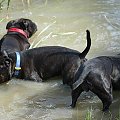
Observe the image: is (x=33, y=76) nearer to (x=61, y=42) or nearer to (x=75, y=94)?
(x=75, y=94)

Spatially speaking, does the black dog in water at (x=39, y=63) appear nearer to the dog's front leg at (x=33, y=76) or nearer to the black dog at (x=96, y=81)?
the dog's front leg at (x=33, y=76)

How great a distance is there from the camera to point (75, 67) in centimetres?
579

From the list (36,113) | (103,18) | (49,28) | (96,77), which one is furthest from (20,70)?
(103,18)

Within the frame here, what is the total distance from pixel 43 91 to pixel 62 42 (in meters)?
1.89

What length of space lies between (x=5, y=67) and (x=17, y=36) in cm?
126

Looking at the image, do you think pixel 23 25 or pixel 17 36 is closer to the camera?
pixel 17 36

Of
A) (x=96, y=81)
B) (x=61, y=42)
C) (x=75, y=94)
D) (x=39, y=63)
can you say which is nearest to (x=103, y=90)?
(x=96, y=81)

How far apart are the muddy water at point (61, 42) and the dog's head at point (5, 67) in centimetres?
11

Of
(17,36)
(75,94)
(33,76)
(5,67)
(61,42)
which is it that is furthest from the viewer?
(61,42)

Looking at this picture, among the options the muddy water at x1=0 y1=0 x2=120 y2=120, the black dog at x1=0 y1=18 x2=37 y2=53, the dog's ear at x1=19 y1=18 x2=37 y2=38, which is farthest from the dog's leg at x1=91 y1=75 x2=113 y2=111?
the dog's ear at x1=19 y1=18 x2=37 y2=38

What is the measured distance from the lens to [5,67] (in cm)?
607

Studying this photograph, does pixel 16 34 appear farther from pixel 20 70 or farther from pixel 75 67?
pixel 75 67

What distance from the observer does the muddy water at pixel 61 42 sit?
512cm

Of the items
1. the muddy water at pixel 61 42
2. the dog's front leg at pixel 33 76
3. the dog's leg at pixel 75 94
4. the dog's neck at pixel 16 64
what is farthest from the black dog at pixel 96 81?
the dog's neck at pixel 16 64
